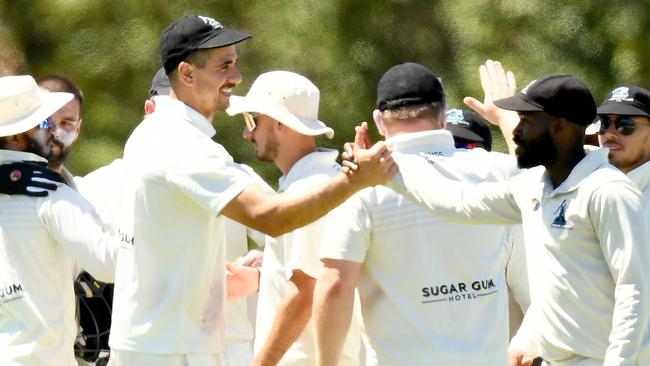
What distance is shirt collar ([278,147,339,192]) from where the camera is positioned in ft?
17.8

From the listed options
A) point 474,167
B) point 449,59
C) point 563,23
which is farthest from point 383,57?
point 474,167

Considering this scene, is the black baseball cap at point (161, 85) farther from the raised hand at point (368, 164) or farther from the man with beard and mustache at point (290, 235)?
the raised hand at point (368, 164)

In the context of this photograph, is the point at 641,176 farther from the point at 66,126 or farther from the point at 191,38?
the point at 66,126

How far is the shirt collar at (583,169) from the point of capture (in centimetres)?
450

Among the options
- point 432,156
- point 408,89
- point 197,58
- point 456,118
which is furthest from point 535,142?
point 456,118

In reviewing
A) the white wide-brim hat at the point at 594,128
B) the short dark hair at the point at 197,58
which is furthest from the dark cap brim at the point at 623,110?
the short dark hair at the point at 197,58

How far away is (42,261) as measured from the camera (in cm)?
517

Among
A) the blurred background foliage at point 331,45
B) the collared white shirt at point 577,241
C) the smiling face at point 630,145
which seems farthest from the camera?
the blurred background foliage at point 331,45

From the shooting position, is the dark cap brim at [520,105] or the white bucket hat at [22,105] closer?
the dark cap brim at [520,105]

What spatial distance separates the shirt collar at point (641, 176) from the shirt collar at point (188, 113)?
206cm

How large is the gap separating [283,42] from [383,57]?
0.53m

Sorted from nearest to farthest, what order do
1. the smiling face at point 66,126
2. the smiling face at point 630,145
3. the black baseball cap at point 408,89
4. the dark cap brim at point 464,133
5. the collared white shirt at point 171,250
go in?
the collared white shirt at point 171,250, the black baseball cap at point 408,89, the smiling face at point 66,126, the smiling face at point 630,145, the dark cap brim at point 464,133

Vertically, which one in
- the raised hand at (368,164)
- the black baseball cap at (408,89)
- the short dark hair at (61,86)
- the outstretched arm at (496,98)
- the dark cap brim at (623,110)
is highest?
the black baseball cap at (408,89)

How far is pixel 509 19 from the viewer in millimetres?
7695
